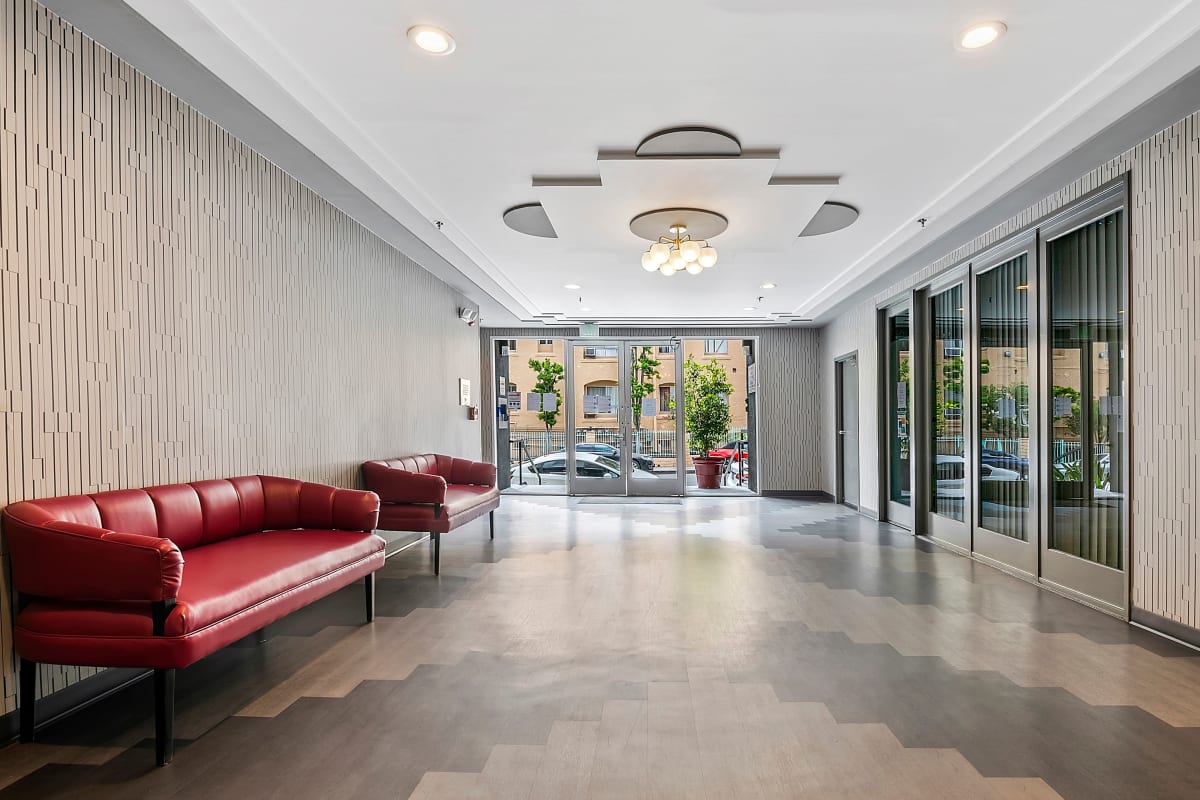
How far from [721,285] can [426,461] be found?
3865mm

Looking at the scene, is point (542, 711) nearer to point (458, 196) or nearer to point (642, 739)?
point (642, 739)

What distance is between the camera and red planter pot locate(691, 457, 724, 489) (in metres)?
11.2

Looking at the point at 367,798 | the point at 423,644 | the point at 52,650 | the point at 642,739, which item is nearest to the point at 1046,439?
the point at 642,739

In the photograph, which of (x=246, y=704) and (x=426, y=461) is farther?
(x=426, y=461)

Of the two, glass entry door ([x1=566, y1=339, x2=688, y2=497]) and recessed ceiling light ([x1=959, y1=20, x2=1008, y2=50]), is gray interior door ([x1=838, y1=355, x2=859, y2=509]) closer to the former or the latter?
glass entry door ([x1=566, y1=339, x2=688, y2=497])

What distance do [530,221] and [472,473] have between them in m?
2.56

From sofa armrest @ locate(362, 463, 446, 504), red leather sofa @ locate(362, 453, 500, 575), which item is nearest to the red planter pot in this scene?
red leather sofa @ locate(362, 453, 500, 575)

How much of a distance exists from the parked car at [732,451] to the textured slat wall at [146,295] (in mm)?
7284

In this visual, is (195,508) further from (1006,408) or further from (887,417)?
(887,417)

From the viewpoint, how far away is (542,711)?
8.87 ft

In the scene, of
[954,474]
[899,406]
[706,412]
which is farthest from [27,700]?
[706,412]

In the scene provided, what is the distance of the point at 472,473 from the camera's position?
655cm

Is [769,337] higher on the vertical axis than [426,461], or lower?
higher

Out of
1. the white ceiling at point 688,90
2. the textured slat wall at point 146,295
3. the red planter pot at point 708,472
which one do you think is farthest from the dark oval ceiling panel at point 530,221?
the red planter pot at point 708,472
